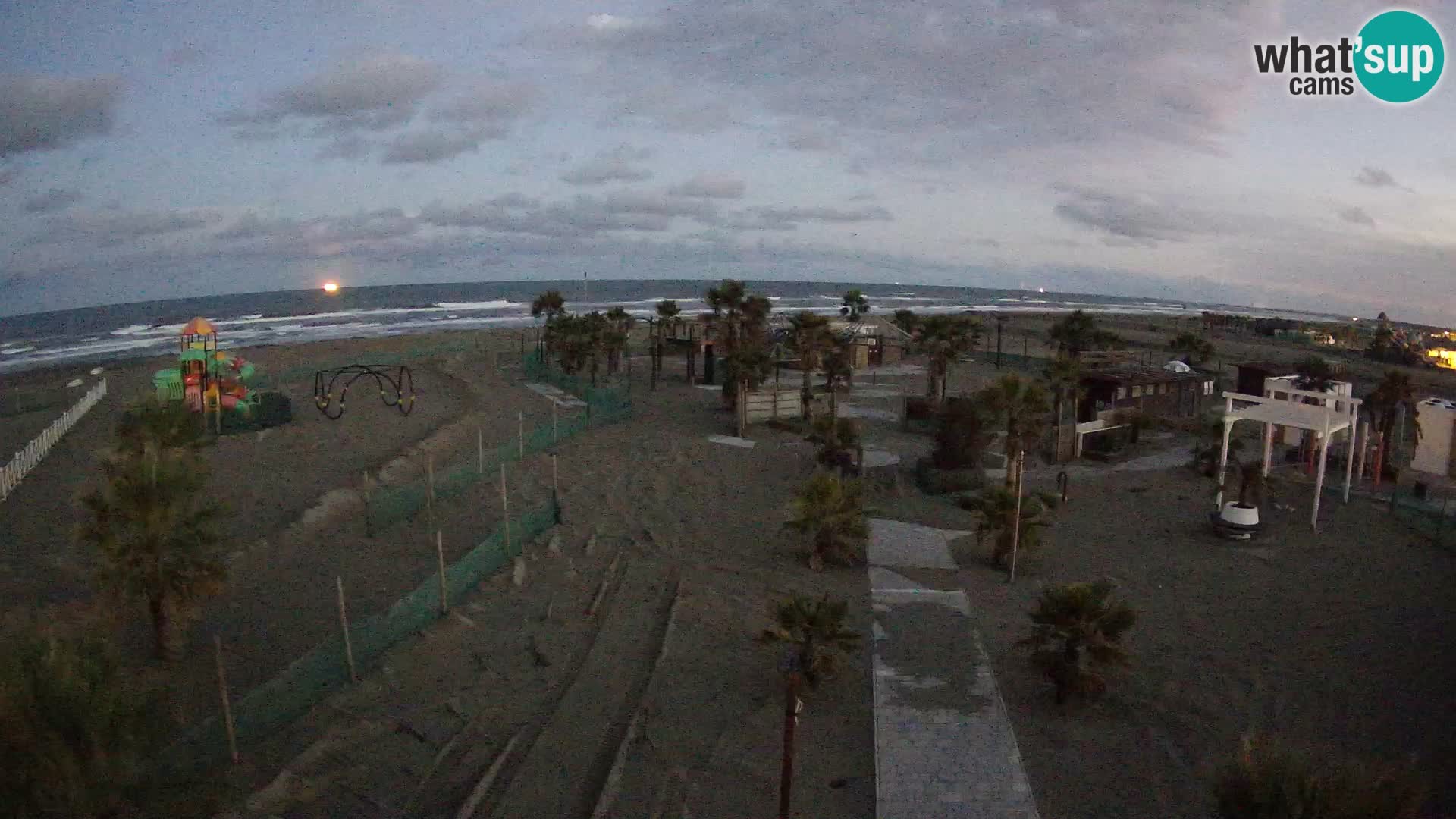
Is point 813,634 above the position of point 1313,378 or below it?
below

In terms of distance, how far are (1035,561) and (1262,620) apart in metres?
3.31

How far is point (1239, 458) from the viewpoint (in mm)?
22469

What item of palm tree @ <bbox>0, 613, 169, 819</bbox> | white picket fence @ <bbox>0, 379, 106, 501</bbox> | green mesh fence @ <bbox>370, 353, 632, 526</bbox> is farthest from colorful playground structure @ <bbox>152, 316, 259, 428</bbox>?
palm tree @ <bbox>0, 613, 169, 819</bbox>

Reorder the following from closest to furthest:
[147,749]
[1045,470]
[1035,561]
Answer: [147,749], [1035,561], [1045,470]

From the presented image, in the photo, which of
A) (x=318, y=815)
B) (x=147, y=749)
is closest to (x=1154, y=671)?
(x=318, y=815)

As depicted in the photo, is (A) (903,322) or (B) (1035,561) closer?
(B) (1035,561)

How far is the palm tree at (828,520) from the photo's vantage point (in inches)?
542

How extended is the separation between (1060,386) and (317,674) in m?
18.2

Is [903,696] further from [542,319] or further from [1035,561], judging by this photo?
[542,319]

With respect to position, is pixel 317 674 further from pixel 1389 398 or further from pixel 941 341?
pixel 941 341

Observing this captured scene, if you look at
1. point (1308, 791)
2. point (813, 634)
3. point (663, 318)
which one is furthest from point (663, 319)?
point (1308, 791)

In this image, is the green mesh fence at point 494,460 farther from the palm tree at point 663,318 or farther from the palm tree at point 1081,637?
the palm tree at point 1081,637

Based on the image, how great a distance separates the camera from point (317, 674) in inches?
348

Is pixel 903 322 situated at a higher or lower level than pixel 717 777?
higher
